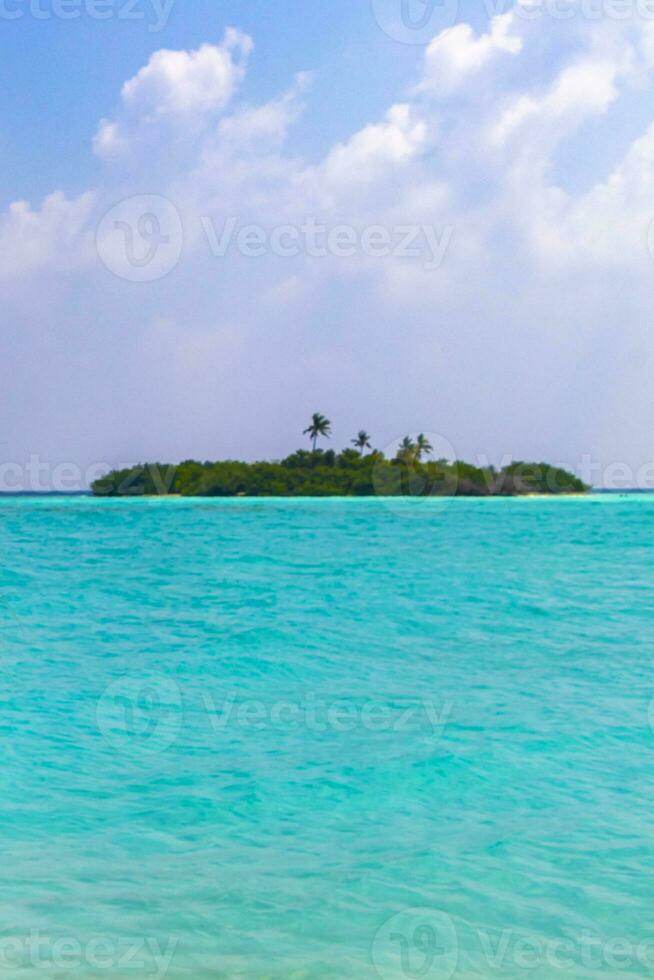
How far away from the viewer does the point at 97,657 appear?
13.2m

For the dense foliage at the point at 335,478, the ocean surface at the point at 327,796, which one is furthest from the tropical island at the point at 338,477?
the ocean surface at the point at 327,796

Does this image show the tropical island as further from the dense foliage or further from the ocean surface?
the ocean surface

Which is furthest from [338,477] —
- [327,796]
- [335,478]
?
[327,796]

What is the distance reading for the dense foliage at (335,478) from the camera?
5399 inches

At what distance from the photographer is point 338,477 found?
138750 mm

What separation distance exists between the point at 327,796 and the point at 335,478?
131909 millimetres

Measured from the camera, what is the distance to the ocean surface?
459 centimetres

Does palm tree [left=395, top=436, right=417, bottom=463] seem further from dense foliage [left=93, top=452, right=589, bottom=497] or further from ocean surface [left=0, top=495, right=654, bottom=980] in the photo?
ocean surface [left=0, top=495, right=654, bottom=980]

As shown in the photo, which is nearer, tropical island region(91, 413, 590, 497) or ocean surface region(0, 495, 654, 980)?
ocean surface region(0, 495, 654, 980)

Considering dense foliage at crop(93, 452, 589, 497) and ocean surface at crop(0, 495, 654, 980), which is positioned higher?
dense foliage at crop(93, 452, 589, 497)

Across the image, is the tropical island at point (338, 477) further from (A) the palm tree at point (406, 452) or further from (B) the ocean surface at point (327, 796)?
(B) the ocean surface at point (327, 796)

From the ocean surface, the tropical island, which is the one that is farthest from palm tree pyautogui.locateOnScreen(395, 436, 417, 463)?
the ocean surface

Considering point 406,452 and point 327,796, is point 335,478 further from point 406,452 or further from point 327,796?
point 327,796

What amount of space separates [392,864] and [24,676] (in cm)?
749
